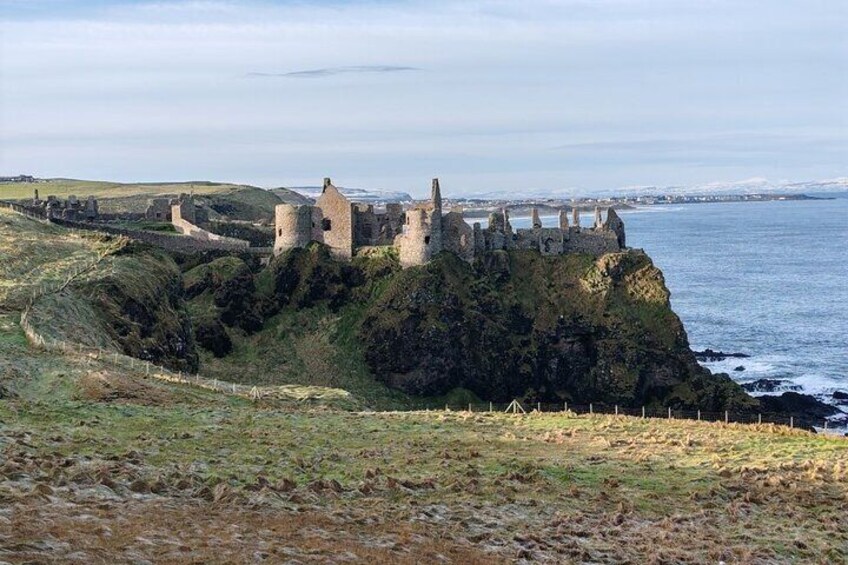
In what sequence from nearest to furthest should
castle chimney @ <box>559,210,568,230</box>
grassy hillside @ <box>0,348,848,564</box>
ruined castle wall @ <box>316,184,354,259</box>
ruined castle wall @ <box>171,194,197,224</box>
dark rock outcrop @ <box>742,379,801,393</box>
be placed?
grassy hillside @ <box>0,348,848,564</box> → dark rock outcrop @ <box>742,379,801,393</box> → ruined castle wall @ <box>316,184,354,259</box> → castle chimney @ <box>559,210,568,230</box> → ruined castle wall @ <box>171,194,197,224</box>

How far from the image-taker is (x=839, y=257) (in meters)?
190

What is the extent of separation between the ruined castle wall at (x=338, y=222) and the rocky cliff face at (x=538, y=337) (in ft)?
22.4

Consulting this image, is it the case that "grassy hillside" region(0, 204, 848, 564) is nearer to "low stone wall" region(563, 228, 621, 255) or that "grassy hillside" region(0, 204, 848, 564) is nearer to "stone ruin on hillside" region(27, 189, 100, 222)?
"low stone wall" region(563, 228, 621, 255)

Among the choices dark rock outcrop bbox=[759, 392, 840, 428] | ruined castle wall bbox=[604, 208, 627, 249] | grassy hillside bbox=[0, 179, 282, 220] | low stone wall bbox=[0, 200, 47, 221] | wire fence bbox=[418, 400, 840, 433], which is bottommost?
dark rock outcrop bbox=[759, 392, 840, 428]

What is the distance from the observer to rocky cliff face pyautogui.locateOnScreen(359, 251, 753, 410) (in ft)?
248

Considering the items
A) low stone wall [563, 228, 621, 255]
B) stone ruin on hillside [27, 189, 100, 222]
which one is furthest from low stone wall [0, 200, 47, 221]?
low stone wall [563, 228, 621, 255]

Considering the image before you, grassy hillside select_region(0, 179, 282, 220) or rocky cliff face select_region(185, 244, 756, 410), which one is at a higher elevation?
grassy hillside select_region(0, 179, 282, 220)

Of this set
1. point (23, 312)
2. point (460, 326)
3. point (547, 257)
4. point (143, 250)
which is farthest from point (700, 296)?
point (23, 312)

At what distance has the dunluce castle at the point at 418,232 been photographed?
262 feet

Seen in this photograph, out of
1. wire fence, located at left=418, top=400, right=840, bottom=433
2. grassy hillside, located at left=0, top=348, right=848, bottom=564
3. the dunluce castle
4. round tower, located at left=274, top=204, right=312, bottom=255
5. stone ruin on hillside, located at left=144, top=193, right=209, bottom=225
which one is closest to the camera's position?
grassy hillside, located at left=0, top=348, right=848, bottom=564

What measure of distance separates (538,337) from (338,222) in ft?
64.0

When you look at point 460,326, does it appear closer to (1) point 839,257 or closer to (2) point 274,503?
(2) point 274,503

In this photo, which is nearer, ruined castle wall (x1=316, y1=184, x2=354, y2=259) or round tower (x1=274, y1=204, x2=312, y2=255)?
ruined castle wall (x1=316, y1=184, x2=354, y2=259)

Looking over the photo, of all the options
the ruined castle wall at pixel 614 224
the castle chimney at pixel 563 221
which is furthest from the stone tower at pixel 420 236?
the ruined castle wall at pixel 614 224
